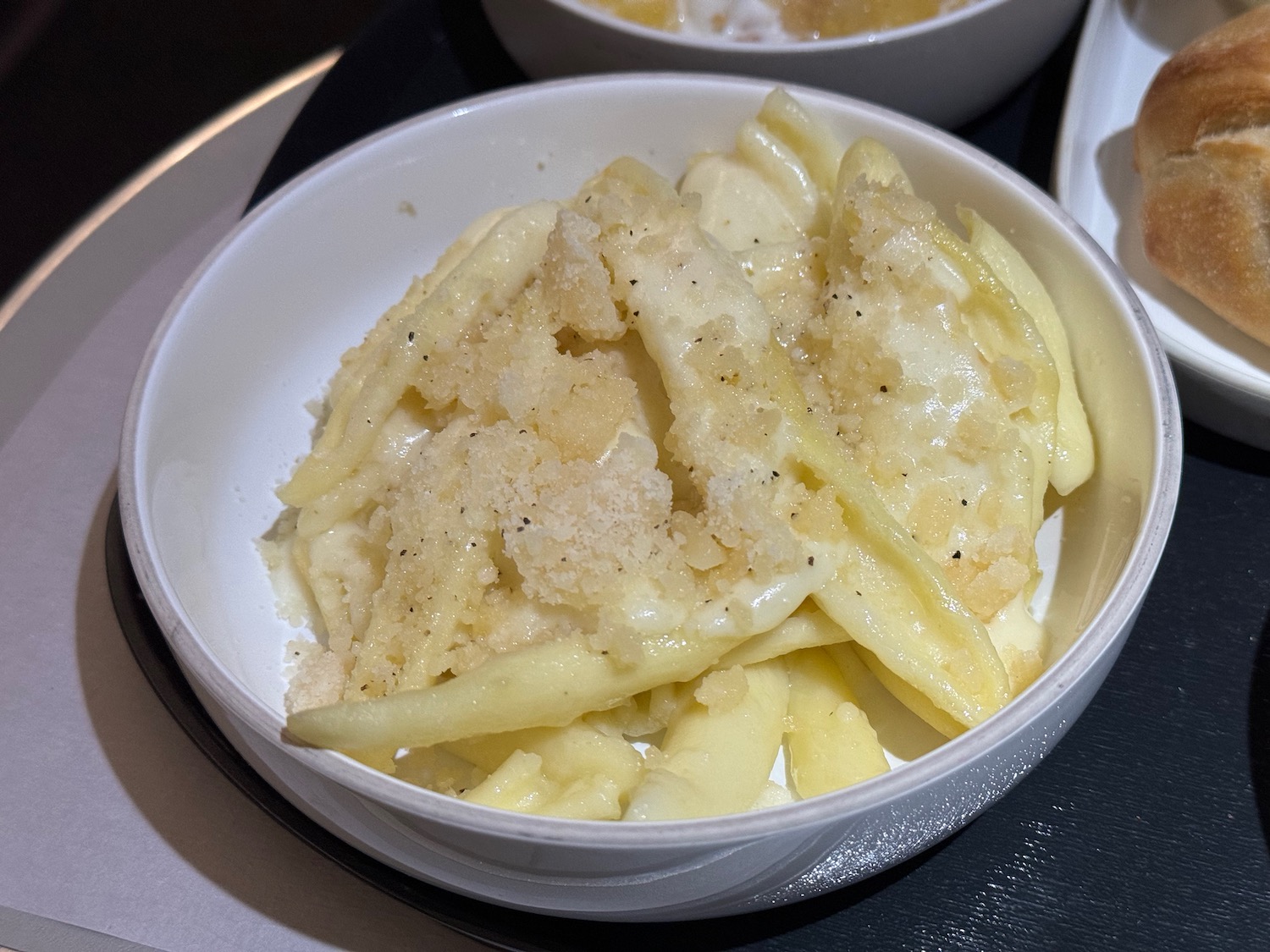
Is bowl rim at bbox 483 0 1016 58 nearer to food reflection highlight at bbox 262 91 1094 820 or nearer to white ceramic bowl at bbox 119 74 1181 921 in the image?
white ceramic bowl at bbox 119 74 1181 921

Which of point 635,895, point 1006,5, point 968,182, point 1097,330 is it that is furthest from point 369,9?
point 635,895

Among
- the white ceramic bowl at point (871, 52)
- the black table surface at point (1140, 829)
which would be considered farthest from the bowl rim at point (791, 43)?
the black table surface at point (1140, 829)

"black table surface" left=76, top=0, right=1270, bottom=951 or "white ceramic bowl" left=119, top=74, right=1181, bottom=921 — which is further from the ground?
"white ceramic bowl" left=119, top=74, right=1181, bottom=921

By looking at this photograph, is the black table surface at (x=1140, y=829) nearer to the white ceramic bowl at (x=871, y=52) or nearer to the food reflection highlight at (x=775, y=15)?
the white ceramic bowl at (x=871, y=52)

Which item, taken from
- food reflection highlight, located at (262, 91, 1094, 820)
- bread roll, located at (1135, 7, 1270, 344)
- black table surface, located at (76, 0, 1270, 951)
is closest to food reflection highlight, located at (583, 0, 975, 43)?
bread roll, located at (1135, 7, 1270, 344)

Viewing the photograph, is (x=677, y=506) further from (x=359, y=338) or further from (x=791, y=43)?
(x=791, y=43)
